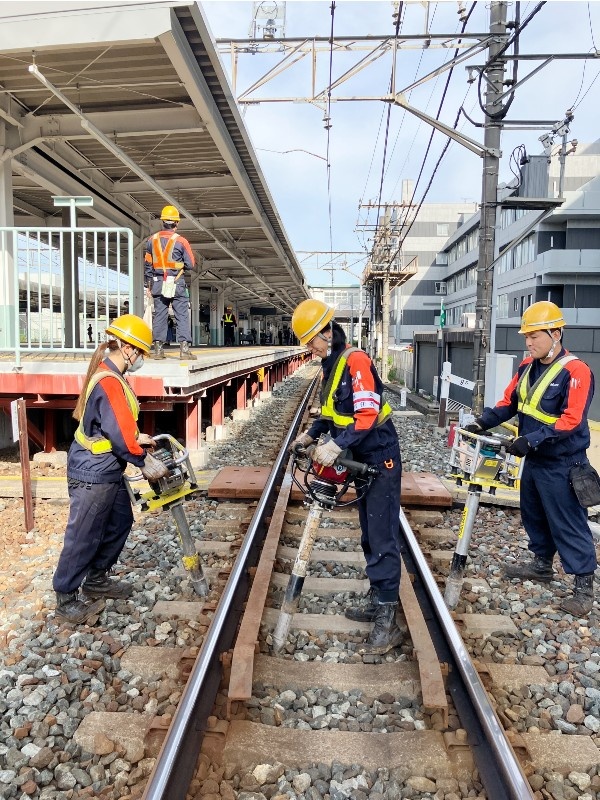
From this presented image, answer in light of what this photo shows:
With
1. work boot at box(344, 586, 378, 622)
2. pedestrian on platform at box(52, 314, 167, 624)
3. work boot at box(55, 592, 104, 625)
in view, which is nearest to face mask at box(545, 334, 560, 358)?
work boot at box(344, 586, 378, 622)

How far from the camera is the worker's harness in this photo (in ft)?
23.4

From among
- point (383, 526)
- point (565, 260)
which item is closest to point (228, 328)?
point (565, 260)

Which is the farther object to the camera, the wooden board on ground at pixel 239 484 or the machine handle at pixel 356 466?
the wooden board on ground at pixel 239 484

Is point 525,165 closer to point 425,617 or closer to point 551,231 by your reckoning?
point 425,617

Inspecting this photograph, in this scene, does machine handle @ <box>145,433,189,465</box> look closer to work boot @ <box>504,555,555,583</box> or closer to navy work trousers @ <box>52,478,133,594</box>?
navy work trousers @ <box>52,478,133,594</box>

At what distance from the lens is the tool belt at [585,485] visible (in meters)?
3.95

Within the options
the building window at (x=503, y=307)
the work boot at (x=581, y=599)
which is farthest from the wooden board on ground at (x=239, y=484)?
the building window at (x=503, y=307)

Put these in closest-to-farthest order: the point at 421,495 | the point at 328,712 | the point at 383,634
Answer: the point at 328,712 < the point at 383,634 < the point at 421,495

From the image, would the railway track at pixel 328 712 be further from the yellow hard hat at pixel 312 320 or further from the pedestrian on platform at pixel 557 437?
the yellow hard hat at pixel 312 320

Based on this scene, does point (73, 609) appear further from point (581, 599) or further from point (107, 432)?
point (581, 599)

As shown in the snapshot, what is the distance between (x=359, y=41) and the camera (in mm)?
9875

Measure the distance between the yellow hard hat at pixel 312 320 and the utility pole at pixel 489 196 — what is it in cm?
649

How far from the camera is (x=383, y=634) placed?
3.41m

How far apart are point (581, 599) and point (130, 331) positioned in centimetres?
331
